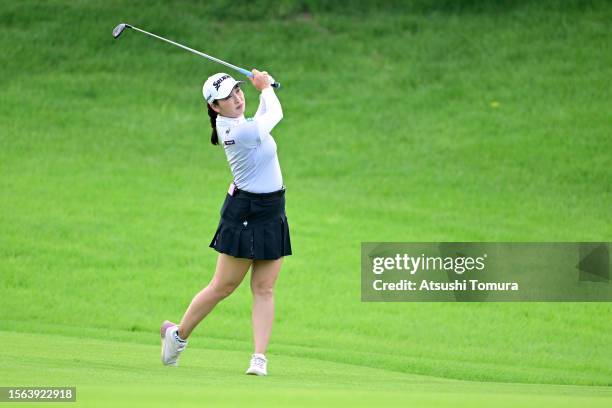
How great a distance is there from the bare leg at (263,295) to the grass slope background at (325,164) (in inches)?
89.3

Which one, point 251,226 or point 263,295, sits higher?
point 251,226

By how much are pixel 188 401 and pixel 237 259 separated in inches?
100

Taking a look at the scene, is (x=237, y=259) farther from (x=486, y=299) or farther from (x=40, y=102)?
(x=40, y=102)

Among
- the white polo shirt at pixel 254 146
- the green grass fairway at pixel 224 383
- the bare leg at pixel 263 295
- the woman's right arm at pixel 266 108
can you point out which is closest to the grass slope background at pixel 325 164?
the green grass fairway at pixel 224 383

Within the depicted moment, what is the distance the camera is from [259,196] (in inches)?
316

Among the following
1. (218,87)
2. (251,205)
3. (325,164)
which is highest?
(325,164)

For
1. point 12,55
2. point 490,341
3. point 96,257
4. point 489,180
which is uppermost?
point 12,55

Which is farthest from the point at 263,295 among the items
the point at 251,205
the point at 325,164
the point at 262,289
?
the point at 325,164

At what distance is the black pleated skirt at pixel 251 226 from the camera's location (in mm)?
8047

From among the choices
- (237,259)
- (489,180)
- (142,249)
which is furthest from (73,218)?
(237,259)

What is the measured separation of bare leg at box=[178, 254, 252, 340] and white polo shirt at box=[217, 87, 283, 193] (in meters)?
0.52

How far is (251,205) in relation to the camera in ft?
26.4

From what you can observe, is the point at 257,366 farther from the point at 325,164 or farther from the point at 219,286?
the point at 325,164

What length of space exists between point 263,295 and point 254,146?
1064 mm
